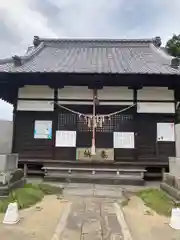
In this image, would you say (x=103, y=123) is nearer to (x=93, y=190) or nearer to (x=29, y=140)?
(x=93, y=190)

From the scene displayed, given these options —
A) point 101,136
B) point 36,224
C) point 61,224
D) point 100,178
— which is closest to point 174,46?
point 101,136

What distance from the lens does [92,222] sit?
4613mm

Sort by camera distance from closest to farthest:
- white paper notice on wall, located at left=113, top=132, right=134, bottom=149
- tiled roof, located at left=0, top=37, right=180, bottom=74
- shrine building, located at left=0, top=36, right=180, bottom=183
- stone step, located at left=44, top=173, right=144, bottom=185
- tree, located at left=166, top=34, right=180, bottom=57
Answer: stone step, located at left=44, top=173, right=144, bottom=185, shrine building, located at left=0, top=36, right=180, bottom=183, white paper notice on wall, located at left=113, top=132, right=134, bottom=149, tiled roof, located at left=0, top=37, right=180, bottom=74, tree, located at left=166, top=34, right=180, bottom=57

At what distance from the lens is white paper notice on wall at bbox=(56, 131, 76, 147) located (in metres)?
9.80

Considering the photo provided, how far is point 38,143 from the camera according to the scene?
987 centimetres

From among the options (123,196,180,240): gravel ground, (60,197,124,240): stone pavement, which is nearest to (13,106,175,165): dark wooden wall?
(60,197,124,240): stone pavement

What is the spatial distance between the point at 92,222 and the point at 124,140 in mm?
5423

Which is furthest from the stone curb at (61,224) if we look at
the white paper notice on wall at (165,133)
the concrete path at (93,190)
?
the white paper notice on wall at (165,133)

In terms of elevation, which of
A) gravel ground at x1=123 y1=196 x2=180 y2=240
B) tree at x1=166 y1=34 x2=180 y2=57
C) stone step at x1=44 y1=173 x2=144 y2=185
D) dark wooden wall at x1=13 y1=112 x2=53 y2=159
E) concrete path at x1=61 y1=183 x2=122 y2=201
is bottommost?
gravel ground at x1=123 y1=196 x2=180 y2=240

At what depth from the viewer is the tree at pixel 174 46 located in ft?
59.4

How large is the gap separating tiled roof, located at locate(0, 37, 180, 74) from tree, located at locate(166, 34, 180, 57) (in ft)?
11.6

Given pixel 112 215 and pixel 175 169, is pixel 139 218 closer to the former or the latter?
pixel 112 215

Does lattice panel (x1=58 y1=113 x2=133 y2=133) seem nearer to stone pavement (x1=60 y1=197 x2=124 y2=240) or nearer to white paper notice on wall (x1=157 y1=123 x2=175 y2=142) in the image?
white paper notice on wall (x1=157 y1=123 x2=175 y2=142)

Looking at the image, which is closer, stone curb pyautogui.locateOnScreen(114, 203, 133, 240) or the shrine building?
stone curb pyautogui.locateOnScreen(114, 203, 133, 240)
